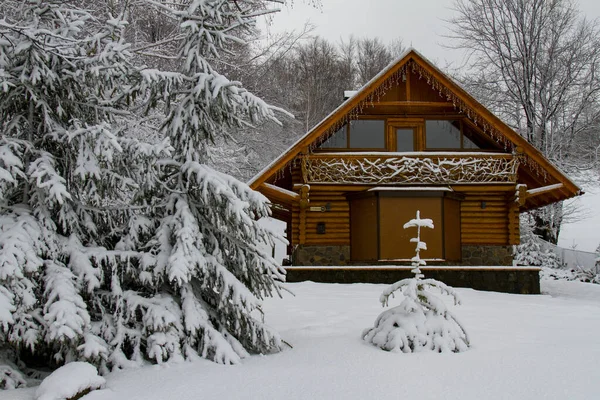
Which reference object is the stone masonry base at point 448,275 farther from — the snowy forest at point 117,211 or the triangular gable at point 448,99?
the snowy forest at point 117,211

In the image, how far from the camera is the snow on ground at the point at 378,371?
4.57 m

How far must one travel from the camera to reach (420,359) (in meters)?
5.59

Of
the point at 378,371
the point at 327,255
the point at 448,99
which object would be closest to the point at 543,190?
the point at 448,99

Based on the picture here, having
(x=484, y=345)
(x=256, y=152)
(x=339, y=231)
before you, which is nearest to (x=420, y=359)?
(x=484, y=345)

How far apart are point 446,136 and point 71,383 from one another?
14.2 metres

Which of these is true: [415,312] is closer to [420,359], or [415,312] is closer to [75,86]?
[420,359]

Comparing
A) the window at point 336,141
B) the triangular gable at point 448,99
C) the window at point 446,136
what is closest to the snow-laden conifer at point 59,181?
the triangular gable at point 448,99

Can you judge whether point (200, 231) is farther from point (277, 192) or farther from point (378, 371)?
point (277, 192)

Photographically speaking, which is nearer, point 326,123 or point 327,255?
point 326,123

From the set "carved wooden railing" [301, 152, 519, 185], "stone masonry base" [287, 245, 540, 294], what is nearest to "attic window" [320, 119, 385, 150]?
"carved wooden railing" [301, 152, 519, 185]

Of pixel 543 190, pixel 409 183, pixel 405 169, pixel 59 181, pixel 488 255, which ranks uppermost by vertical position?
pixel 405 169

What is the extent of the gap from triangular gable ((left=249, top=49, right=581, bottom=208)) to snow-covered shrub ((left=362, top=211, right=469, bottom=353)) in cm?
863

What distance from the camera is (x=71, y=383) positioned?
432cm

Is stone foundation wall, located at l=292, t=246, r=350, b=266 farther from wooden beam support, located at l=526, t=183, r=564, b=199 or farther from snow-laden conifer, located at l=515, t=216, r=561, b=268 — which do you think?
snow-laden conifer, located at l=515, t=216, r=561, b=268
